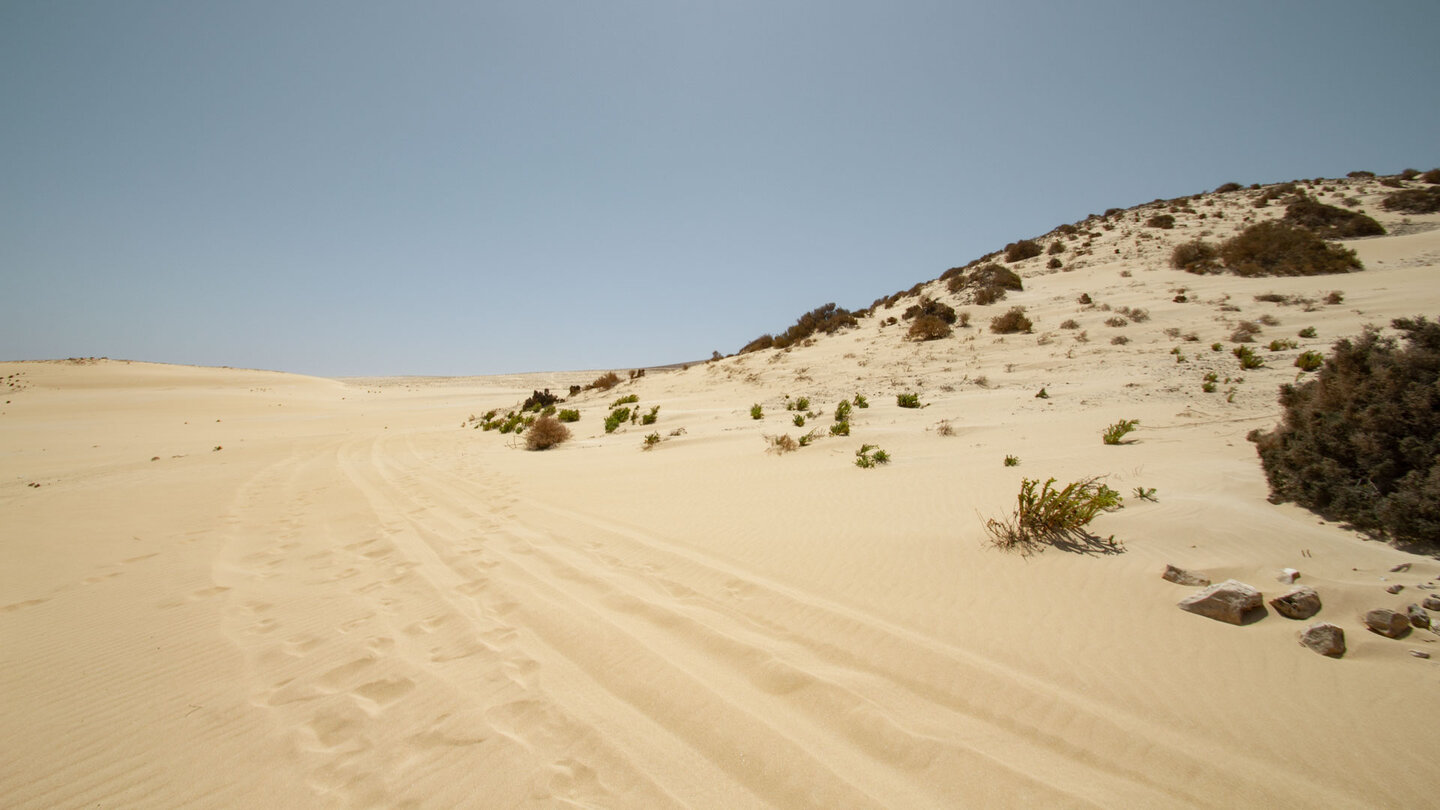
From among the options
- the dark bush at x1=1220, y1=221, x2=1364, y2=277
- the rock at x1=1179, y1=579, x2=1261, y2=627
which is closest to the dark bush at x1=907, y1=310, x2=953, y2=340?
the dark bush at x1=1220, y1=221, x2=1364, y2=277

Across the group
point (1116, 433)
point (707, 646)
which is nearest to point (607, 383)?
point (1116, 433)

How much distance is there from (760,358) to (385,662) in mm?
17016

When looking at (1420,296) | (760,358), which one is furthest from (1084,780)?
(1420,296)

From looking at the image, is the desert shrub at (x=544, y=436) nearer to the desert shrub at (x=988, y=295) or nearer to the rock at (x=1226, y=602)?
the rock at (x=1226, y=602)

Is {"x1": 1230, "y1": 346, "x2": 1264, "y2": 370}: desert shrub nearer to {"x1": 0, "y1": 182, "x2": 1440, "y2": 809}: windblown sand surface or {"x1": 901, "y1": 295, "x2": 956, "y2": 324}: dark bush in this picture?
{"x1": 0, "y1": 182, "x2": 1440, "y2": 809}: windblown sand surface

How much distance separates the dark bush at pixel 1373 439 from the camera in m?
3.23

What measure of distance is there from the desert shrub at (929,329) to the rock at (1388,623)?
1417 cm

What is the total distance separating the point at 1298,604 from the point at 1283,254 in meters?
21.7

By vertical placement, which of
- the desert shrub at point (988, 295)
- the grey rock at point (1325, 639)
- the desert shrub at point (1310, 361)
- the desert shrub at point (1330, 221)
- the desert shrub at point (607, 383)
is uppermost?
the desert shrub at point (1330, 221)

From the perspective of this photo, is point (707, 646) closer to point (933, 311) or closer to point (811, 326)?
point (933, 311)

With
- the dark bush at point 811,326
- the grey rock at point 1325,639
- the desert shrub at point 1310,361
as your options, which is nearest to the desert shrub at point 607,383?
the dark bush at point 811,326

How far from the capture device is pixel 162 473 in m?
9.27

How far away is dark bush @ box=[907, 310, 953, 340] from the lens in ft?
52.7

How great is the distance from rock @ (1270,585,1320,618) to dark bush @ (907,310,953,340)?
45.9ft
